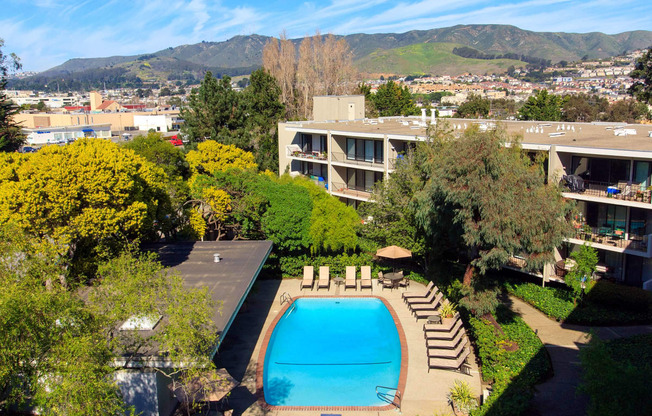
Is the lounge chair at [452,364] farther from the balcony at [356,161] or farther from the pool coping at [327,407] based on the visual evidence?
the balcony at [356,161]

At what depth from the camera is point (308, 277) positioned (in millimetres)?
26000

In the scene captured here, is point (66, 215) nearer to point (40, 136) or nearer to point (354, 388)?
point (354, 388)

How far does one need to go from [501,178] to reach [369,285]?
10366mm

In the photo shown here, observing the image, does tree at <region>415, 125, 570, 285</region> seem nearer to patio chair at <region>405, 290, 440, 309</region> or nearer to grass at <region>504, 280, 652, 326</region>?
grass at <region>504, 280, 652, 326</region>

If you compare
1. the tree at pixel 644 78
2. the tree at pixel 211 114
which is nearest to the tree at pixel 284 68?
the tree at pixel 211 114

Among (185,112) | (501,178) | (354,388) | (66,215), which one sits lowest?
(354,388)

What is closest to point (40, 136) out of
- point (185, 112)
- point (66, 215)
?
point (185, 112)

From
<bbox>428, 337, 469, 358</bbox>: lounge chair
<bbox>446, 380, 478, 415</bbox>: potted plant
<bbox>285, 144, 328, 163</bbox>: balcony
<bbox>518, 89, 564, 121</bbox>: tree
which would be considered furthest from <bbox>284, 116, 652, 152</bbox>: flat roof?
<bbox>518, 89, 564, 121</bbox>: tree

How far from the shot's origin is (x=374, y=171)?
1353 inches

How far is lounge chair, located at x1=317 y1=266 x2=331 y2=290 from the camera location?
25.7 m

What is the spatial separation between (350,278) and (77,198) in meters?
13.1

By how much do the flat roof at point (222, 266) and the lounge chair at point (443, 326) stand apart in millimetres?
6657

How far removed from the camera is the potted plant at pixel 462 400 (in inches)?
571

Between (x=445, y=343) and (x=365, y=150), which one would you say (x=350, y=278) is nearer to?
(x=445, y=343)
